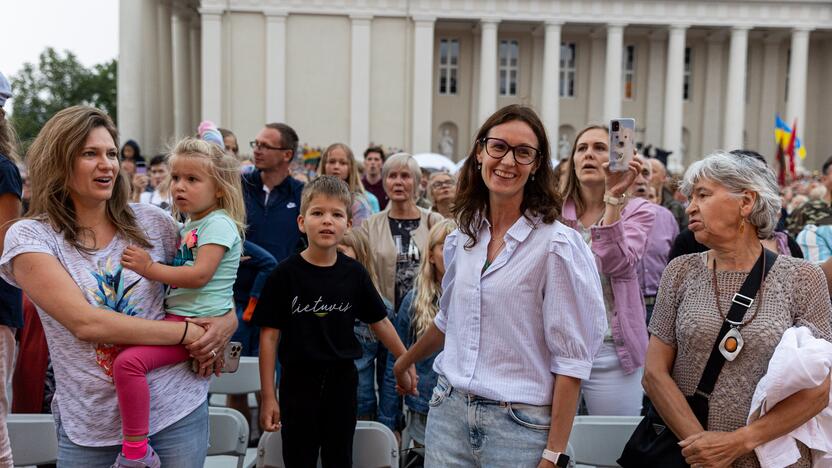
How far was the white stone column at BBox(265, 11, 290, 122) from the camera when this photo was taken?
35.5 m

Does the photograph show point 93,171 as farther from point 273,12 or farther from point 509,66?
point 509,66

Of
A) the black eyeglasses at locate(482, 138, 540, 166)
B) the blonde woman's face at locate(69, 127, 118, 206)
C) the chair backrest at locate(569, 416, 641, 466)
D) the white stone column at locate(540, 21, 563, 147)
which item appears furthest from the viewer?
the white stone column at locate(540, 21, 563, 147)

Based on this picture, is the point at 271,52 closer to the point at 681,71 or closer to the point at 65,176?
the point at 681,71

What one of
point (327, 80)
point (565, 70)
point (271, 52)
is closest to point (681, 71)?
point (565, 70)

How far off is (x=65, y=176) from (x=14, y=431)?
70.1 inches

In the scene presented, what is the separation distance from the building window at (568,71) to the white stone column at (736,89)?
863 centimetres

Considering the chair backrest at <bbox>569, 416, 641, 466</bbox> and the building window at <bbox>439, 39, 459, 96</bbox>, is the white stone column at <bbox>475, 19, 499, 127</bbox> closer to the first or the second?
the building window at <bbox>439, 39, 459, 96</bbox>

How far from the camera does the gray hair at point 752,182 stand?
3.20 metres

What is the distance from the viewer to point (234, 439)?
162 inches

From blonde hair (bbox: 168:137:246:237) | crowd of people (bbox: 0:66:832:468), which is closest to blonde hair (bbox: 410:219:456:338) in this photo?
crowd of people (bbox: 0:66:832:468)

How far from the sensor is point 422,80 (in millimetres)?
36219

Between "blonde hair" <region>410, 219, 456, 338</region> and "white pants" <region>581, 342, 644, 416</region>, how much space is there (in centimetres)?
121

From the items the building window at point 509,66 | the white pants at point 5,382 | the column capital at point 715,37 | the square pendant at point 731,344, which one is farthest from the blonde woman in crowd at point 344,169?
the column capital at point 715,37

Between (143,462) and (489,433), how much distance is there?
1363mm
